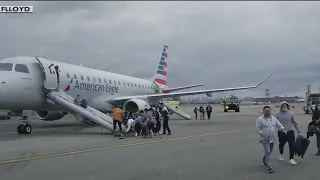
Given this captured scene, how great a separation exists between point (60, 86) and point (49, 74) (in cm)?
130

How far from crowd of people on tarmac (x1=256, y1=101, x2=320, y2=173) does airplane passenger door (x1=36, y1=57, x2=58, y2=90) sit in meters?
12.2

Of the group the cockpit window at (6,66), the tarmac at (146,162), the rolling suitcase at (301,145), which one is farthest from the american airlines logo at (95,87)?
the rolling suitcase at (301,145)

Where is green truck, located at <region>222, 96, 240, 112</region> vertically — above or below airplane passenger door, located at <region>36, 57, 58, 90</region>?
below

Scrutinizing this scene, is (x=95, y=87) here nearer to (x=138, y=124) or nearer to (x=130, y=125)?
(x=130, y=125)

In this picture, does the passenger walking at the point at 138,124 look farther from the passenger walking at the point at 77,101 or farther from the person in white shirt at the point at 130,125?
the passenger walking at the point at 77,101

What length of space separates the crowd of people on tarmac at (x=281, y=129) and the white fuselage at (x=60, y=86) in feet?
38.7

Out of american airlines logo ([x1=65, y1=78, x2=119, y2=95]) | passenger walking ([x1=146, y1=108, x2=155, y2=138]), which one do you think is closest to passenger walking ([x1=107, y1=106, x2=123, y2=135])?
passenger walking ([x1=146, y1=108, x2=155, y2=138])

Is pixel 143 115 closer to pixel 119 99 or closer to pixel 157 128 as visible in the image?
pixel 157 128

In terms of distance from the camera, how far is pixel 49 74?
18.5 m

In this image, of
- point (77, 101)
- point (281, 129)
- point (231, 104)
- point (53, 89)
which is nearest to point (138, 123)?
point (77, 101)

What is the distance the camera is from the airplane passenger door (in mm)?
18266

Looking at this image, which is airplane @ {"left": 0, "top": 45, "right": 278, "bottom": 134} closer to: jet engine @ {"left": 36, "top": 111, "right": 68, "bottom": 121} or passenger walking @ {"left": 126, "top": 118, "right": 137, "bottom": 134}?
jet engine @ {"left": 36, "top": 111, "right": 68, "bottom": 121}

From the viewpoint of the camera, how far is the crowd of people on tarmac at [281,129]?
8414mm

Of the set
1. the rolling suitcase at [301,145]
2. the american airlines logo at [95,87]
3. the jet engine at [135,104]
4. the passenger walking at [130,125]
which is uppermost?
the american airlines logo at [95,87]
